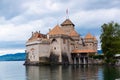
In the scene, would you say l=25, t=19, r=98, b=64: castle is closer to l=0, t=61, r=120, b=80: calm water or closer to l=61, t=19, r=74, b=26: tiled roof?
l=61, t=19, r=74, b=26: tiled roof

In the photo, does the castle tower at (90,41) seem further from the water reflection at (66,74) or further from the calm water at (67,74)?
the water reflection at (66,74)

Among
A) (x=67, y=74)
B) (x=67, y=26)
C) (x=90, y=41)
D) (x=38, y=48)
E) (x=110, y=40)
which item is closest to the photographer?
(x=67, y=74)

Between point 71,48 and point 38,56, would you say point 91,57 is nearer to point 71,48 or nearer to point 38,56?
point 71,48

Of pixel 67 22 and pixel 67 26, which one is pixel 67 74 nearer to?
pixel 67 26

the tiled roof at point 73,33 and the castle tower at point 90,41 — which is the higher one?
the tiled roof at point 73,33

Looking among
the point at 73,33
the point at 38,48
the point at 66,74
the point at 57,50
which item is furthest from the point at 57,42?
the point at 66,74

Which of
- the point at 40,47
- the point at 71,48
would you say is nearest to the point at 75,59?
the point at 71,48

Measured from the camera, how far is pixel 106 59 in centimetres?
8769

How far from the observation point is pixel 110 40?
278ft

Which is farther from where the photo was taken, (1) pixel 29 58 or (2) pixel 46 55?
(1) pixel 29 58

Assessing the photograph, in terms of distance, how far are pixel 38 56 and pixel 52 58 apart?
390cm

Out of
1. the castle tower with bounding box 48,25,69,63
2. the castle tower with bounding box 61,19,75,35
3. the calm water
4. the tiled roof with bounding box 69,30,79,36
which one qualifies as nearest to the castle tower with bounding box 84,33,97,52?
Result: the tiled roof with bounding box 69,30,79,36

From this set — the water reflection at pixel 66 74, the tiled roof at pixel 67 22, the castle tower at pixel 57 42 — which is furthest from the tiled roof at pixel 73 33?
the water reflection at pixel 66 74

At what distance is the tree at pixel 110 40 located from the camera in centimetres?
8450
